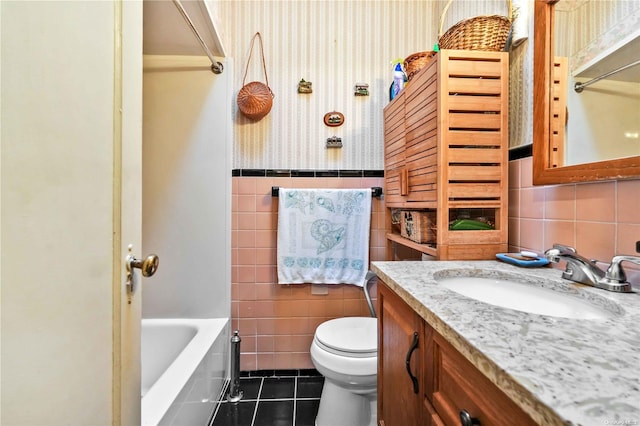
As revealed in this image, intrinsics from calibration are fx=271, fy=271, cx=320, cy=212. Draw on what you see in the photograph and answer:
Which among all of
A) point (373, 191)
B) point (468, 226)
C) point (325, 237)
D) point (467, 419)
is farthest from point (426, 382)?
point (373, 191)

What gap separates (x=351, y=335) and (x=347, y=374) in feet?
0.68

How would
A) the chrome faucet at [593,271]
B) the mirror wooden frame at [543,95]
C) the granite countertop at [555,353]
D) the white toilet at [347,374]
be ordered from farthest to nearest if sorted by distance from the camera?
the white toilet at [347,374]
the mirror wooden frame at [543,95]
the chrome faucet at [593,271]
the granite countertop at [555,353]

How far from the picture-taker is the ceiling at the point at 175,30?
3.80 ft

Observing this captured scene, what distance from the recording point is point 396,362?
79cm

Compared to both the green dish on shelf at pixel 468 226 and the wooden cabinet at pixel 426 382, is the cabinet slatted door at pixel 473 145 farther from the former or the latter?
the wooden cabinet at pixel 426 382

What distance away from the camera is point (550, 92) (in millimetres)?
878

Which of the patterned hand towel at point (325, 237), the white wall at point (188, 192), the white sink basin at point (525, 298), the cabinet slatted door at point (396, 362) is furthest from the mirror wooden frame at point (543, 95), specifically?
the white wall at point (188, 192)

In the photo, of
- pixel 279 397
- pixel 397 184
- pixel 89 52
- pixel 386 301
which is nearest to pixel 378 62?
pixel 397 184

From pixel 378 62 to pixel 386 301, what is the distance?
4.89 ft

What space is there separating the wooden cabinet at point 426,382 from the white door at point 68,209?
0.63m

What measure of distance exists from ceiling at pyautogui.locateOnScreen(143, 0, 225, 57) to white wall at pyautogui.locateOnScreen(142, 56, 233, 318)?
8 cm

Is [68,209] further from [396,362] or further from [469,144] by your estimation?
[469,144]

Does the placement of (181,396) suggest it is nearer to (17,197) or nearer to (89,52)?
(17,197)

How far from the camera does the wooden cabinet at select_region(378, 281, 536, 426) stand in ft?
1.32
